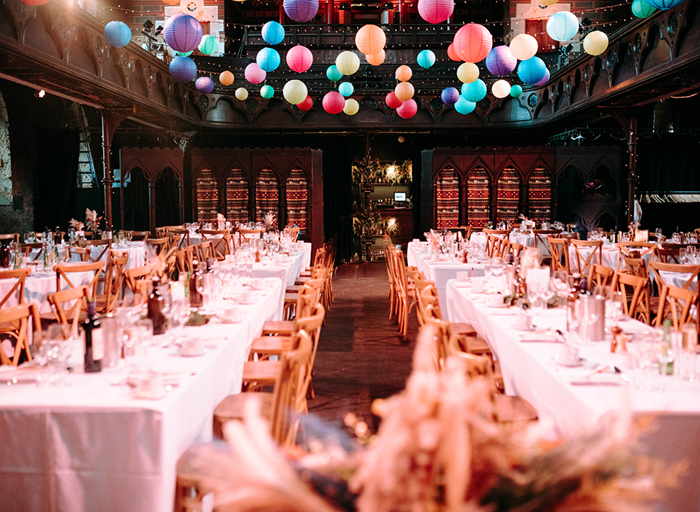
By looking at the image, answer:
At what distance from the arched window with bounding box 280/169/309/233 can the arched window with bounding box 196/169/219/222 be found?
6.08 ft

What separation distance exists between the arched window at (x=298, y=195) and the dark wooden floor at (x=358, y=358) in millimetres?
4999

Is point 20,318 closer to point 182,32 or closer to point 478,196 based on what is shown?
point 182,32

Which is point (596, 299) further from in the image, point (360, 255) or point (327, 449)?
point (360, 255)

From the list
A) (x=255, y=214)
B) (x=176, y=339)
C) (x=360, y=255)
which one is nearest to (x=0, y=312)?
(x=176, y=339)

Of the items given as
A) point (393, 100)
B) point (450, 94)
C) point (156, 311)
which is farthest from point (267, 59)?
point (156, 311)

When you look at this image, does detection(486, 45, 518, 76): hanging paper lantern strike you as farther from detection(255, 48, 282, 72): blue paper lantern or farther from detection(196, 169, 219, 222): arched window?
detection(196, 169, 219, 222): arched window

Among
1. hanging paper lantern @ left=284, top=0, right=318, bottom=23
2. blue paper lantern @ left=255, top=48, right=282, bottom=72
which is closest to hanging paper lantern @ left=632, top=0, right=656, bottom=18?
hanging paper lantern @ left=284, top=0, right=318, bottom=23

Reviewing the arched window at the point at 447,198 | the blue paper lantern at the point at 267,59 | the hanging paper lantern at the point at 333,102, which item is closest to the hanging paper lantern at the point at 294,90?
the blue paper lantern at the point at 267,59

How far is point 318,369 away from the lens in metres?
5.48

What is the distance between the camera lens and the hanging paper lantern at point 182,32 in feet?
24.1

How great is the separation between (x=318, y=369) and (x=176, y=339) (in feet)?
8.22

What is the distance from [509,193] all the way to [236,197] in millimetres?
6889

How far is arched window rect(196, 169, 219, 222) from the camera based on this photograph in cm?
1456

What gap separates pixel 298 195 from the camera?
47.7 feet
